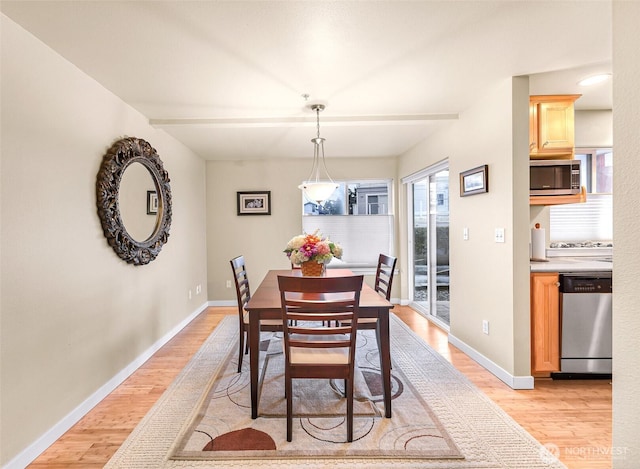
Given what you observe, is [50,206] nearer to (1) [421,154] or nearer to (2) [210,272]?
(2) [210,272]

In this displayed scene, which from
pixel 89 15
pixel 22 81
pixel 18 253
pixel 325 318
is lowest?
pixel 325 318

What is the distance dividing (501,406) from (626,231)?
179 centimetres

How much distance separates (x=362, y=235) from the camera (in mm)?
5168

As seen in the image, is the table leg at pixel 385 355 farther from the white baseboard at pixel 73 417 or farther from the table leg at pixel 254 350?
the white baseboard at pixel 73 417

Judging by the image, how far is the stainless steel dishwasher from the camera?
2508mm

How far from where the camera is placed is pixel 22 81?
1751mm

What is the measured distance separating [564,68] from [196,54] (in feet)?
8.48

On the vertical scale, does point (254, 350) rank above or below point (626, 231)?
below

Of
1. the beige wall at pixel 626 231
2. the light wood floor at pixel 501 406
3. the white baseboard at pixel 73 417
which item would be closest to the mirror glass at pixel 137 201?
the white baseboard at pixel 73 417

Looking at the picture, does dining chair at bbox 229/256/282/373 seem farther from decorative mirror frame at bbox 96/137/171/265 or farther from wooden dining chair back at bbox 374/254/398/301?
wooden dining chair back at bbox 374/254/398/301

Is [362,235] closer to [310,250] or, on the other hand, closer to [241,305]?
[310,250]

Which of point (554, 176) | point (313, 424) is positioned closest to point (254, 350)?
point (313, 424)

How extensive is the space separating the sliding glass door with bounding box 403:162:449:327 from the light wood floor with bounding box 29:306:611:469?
1.21 metres

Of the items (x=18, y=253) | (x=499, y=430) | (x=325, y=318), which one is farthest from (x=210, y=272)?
(x=499, y=430)
